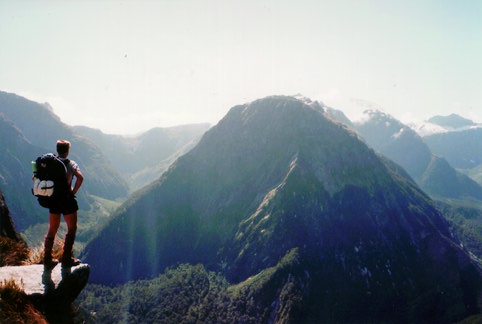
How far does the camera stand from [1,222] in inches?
1040

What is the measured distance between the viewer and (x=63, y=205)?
55.6 ft

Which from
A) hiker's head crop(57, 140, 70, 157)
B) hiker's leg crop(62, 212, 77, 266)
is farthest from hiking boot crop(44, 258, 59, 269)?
hiker's head crop(57, 140, 70, 157)

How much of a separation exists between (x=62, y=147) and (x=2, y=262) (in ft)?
25.4

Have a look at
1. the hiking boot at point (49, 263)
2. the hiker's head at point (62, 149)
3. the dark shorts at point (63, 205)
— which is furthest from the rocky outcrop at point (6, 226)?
the hiker's head at point (62, 149)

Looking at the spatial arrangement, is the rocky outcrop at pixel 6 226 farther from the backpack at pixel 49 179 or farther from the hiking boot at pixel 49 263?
the backpack at pixel 49 179

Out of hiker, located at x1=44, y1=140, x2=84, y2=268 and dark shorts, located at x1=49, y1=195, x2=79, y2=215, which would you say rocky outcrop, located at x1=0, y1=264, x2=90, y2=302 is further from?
dark shorts, located at x1=49, y1=195, x2=79, y2=215

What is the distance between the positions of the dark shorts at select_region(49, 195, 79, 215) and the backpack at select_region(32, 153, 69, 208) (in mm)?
205

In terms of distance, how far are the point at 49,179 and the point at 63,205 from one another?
151cm

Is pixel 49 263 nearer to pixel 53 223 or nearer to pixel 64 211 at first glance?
pixel 53 223

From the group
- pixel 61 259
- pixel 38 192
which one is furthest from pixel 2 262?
pixel 38 192

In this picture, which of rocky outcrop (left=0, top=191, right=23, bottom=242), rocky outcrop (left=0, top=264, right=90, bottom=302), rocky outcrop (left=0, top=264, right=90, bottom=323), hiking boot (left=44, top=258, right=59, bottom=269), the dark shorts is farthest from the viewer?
rocky outcrop (left=0, top=191, right=23, bottom=242)

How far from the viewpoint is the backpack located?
1625 cm

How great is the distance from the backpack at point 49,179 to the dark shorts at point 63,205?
21cm

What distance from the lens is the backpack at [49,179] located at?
16250 millimetres
